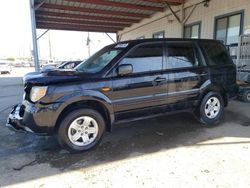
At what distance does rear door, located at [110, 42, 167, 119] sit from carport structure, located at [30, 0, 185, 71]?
759 centimetres

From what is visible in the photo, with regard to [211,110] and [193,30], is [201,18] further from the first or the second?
[211,110]

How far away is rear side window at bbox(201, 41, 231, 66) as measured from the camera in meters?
5.04

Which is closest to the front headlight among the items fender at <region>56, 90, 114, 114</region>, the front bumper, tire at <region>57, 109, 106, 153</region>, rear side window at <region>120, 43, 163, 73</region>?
the front bumper

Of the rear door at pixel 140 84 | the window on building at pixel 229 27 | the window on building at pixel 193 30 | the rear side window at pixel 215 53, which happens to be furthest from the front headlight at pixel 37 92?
the window on building at pixel 193 30

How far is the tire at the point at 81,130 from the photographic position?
3.68 m

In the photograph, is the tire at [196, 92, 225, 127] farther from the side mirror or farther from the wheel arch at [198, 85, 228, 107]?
the side mirror

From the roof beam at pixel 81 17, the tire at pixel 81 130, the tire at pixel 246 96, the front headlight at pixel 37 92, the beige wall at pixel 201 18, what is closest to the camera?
the front headlight at pixel 37 92

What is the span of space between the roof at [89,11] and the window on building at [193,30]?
4.42 ft

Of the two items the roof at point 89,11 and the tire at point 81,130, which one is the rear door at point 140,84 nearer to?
the tire at point 81,130

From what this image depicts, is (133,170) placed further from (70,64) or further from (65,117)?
(70,64)

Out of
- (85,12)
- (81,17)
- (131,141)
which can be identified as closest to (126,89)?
(131,141)

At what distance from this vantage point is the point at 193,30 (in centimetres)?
1162

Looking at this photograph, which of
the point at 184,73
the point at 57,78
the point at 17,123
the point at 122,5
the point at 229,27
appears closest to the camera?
the point at 57,78

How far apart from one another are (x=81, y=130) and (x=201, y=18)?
9.26 metres
